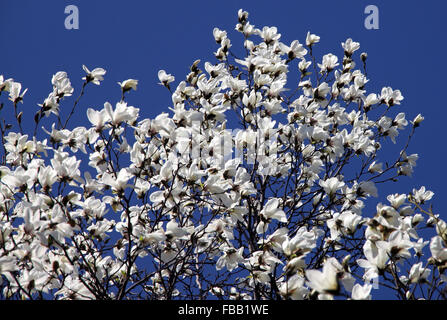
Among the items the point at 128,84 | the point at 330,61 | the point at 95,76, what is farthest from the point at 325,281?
the point at 330,61

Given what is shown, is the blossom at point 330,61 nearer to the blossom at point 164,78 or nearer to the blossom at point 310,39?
the blossom at point 310,39

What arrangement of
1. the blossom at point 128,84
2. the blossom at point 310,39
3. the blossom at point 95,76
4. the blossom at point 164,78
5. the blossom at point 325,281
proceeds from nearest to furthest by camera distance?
the blossom at point 325,281 → the blossom at point 128,84 → the blossom at point 95,76 → the blossom at point 164,78 → the blossom at point 310,39

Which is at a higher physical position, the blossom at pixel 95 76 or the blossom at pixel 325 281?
the blossom at pixel 95 76

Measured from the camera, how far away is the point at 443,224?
84.7 inches

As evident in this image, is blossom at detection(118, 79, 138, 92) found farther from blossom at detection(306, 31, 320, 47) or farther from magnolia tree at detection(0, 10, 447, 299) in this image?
blossom at detection(306, 31, 320, 47)

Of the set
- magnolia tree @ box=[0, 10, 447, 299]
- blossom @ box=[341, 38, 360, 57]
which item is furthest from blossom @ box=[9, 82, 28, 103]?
blossom @ box=[341, 38, 360, 57]

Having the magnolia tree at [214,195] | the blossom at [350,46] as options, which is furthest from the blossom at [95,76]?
the blossom at [350,46]

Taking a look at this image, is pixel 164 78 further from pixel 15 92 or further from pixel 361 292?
pixel 361 292

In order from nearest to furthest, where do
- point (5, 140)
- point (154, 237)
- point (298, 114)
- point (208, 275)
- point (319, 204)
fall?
point (154, 237)
point (5, 140)
point (298, 114)
point (319, 204)
point (208, 275)

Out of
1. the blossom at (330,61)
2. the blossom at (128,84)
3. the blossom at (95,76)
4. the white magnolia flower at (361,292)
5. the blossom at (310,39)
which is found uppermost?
the blossom at (310,39)

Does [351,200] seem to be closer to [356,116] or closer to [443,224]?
[356,116]

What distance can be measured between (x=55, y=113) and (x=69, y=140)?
1.12ft

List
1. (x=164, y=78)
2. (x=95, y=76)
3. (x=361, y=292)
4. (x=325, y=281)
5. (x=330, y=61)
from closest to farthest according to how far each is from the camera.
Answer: (x=325, y=281) < (x=361, y=292) < (x=95, y=76) < (x=164, y=78) < (x=330, y=61)

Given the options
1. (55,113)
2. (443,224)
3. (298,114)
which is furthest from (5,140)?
(443,224)
